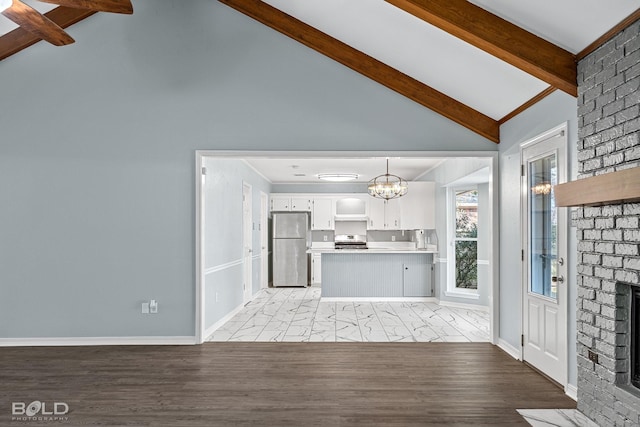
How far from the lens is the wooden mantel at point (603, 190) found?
2.17 m

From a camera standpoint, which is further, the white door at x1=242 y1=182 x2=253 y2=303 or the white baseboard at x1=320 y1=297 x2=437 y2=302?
the white baseboard at x1=320 y1=297 x2=437 y2=302

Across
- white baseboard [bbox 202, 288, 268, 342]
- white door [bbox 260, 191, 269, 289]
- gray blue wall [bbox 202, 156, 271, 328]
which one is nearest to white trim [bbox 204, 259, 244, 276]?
gray blue wall [bbox 202, 156, 271, 328]

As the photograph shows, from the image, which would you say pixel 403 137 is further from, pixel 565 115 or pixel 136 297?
pixel 136 297

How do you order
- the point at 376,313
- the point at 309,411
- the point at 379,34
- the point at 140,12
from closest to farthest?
the point at 309,411 < the point at 379,34 < the point at 140,12 < the point at 376,313

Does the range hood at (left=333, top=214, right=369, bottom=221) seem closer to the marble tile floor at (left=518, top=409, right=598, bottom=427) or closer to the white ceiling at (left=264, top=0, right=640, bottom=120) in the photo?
the white ceiling at (left=264, top=0, right=640, bottom=120)

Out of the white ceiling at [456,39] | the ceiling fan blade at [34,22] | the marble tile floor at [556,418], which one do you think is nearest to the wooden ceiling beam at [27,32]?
the ceiling fan blade at [34,22]

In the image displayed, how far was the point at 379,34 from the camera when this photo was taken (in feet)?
13.3

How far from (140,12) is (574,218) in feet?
15.4

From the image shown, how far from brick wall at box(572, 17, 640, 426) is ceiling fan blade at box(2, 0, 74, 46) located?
3.72m

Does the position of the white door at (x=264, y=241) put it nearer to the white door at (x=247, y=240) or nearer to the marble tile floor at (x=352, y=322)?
the white door at (x=247, y=240)

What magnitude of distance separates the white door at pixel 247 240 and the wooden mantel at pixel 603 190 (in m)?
5.13

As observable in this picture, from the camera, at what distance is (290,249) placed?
9.80 metres

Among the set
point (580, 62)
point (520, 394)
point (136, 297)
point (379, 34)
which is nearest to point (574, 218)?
point (580, 62)

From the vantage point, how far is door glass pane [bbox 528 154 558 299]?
11.7 ft
